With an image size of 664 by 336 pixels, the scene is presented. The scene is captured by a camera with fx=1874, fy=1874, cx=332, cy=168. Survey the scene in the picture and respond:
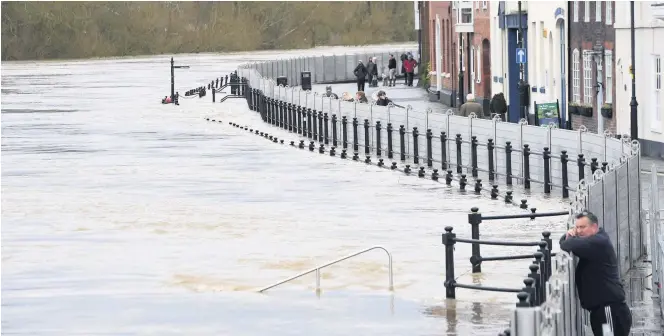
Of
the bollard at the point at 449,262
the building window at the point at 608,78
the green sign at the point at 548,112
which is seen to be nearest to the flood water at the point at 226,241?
the bollard at the point at 449,262

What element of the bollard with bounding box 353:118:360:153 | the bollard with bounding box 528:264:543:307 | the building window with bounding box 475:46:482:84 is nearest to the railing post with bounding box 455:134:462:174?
the bollard with bounding box 353:118:360:153

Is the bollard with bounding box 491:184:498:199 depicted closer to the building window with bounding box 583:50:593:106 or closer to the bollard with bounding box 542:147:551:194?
the bollard with bounding box 542:147:551:194

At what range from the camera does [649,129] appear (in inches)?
1748

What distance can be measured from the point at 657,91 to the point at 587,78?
6668mm

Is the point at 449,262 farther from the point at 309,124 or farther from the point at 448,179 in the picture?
the point at 309,124

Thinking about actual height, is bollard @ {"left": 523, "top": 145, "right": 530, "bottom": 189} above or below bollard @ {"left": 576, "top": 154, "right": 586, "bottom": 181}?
below

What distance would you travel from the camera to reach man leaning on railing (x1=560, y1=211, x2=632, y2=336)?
1545 centimetres

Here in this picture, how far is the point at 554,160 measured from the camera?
33656mm

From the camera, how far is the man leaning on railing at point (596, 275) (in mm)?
15445

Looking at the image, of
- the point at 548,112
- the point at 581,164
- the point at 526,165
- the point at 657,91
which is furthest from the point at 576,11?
the point at 581,164

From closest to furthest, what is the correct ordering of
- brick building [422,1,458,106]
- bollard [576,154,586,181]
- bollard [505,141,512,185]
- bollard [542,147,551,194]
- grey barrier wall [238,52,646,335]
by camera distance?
grey barrier wall [238,52,646,335] → bollard [576,154,586,181] → bollard [542,147,551,194] → bollard [505,141,512,185] → brick building [422,1,458,106]

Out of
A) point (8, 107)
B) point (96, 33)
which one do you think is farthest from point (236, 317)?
point (96, 33)

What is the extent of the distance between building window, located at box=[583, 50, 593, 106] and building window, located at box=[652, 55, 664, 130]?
209 inches

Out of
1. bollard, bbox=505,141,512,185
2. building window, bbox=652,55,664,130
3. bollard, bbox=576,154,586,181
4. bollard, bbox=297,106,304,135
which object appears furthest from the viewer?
bollard, bbox=297,106,304,135
